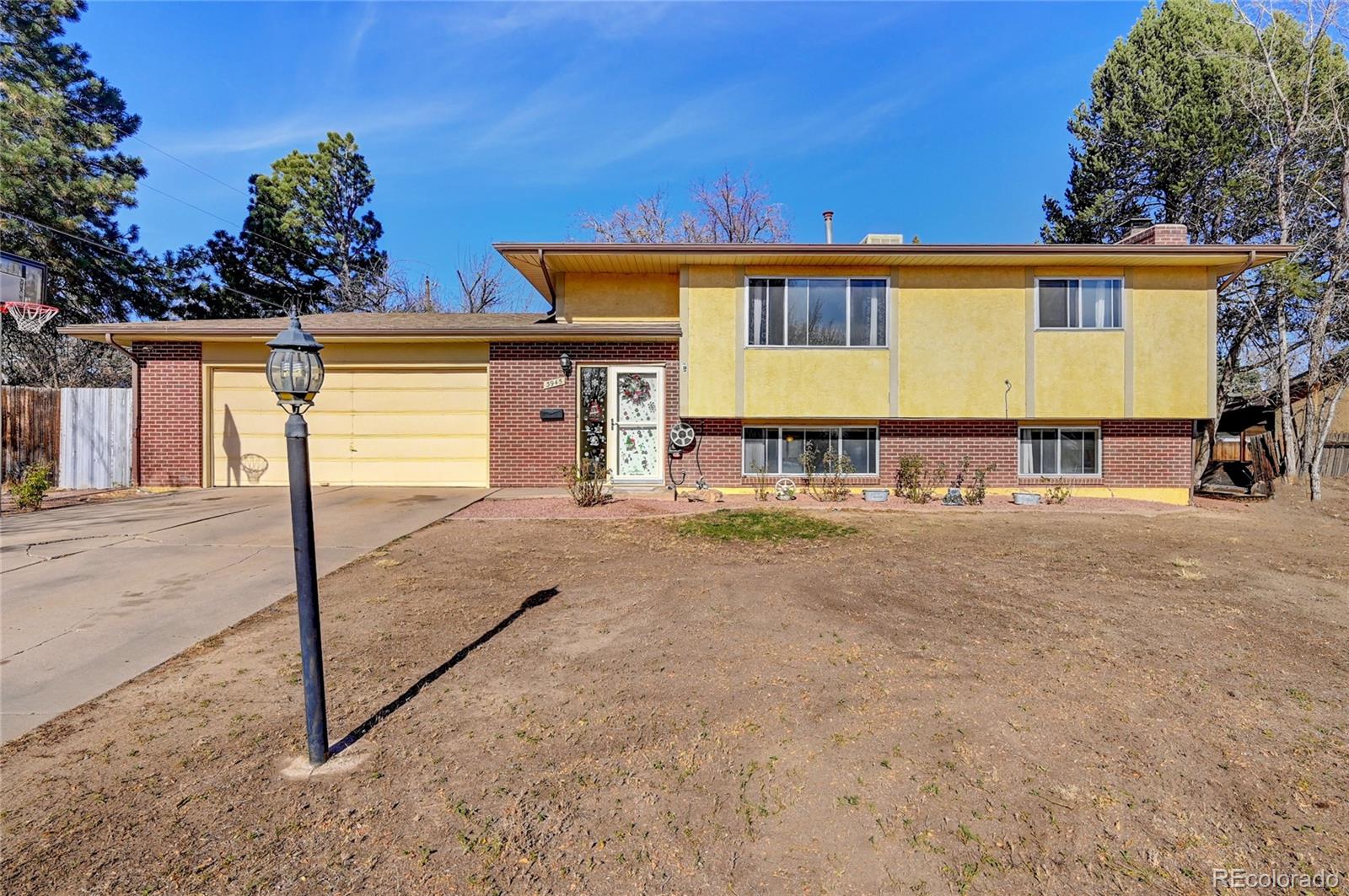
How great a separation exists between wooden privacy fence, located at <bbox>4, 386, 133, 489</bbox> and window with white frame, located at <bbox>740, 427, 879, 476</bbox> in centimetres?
1066

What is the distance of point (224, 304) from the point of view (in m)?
24.3

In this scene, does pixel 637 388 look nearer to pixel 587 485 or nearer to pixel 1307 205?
pixel 587 485

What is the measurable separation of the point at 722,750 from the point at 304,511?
2078 millimetres

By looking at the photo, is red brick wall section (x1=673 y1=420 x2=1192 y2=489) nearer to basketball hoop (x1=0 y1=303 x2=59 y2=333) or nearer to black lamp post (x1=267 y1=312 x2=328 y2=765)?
black lamp post (x1=267 y1=312 x2=328 y2=765)

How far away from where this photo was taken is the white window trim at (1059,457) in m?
10.5

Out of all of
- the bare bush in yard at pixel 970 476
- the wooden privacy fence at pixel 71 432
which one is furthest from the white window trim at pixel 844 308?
the wooden privacy fence at pixel 71 432

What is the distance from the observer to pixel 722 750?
2.69m

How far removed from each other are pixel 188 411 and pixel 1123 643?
13072 mm

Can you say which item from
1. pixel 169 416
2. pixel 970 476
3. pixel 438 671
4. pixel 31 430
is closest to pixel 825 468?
pixel 970 476

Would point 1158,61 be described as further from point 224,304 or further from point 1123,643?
point 224,304

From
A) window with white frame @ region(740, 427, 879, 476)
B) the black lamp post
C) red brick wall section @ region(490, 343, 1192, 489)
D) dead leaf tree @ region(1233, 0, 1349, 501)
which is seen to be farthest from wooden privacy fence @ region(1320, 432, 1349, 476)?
the black lamp post

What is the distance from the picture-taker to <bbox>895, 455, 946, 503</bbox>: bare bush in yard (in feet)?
33.2

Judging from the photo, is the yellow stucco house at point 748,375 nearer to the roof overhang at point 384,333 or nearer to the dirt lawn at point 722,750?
the roof overhang at point 384,333

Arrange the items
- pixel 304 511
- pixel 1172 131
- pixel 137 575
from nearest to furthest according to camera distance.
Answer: pixel 304 511 → pixel 137 575 → pixel 1172 131
